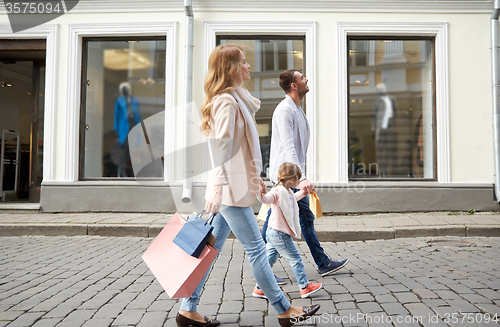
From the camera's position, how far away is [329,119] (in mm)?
8484

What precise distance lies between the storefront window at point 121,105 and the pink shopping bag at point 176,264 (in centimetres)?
636

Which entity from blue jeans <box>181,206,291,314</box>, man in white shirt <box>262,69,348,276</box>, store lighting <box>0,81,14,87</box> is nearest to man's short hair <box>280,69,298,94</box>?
man in white shirt <box>262,69,348,276</box>

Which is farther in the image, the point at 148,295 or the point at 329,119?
the point at 329,119

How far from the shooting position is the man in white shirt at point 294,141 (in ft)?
12.4

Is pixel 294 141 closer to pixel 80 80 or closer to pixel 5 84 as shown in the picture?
pixel 80 80

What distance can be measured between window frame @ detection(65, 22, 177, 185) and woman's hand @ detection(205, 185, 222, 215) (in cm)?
623

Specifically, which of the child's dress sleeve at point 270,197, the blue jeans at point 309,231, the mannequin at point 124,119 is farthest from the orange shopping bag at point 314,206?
the mannequin at point 124,119

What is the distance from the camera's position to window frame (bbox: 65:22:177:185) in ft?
28.3

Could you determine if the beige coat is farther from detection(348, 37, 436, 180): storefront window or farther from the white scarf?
detection(348, 37, 436, 180): storefront window

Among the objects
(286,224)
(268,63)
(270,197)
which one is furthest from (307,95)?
(270,197)

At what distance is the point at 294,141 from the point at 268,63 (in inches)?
228

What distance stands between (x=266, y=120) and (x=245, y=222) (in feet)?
19.6

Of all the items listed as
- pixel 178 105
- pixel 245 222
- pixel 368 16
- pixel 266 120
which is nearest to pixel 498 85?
pixel 368 16

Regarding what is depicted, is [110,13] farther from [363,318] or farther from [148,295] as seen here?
[363,318]
